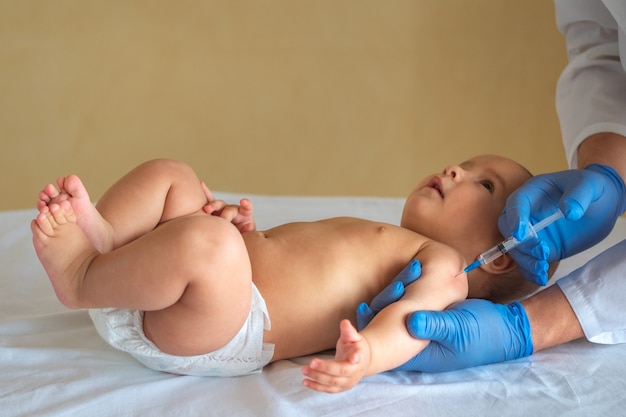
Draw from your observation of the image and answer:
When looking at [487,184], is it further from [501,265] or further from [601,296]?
[601,296]

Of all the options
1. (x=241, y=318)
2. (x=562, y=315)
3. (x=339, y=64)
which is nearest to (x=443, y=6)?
(x=339, y=64)

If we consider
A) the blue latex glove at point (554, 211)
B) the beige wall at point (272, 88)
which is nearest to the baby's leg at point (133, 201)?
the blue latex glove at point (554, 211)

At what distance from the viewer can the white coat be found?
1.28 m

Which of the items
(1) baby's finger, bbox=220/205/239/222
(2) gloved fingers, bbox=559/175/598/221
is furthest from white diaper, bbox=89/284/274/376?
(2) gloved fingers, bbox=559/175/598/221

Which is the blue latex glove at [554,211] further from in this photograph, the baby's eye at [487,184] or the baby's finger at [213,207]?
the baby's finger at [213,207]

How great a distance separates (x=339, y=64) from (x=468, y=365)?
2.12 m

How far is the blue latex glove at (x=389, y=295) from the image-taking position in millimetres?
1215

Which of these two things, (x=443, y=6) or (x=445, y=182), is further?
(x=443, y=6)

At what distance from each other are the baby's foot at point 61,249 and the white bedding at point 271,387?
15cm

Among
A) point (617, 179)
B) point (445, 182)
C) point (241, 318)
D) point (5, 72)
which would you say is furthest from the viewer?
point (5, 72)

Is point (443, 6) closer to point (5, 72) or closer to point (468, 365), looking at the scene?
point (5, 72)

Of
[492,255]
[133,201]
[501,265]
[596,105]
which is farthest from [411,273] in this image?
[596,105]

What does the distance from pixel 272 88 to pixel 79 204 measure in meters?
2.10

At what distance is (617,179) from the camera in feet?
4.42
